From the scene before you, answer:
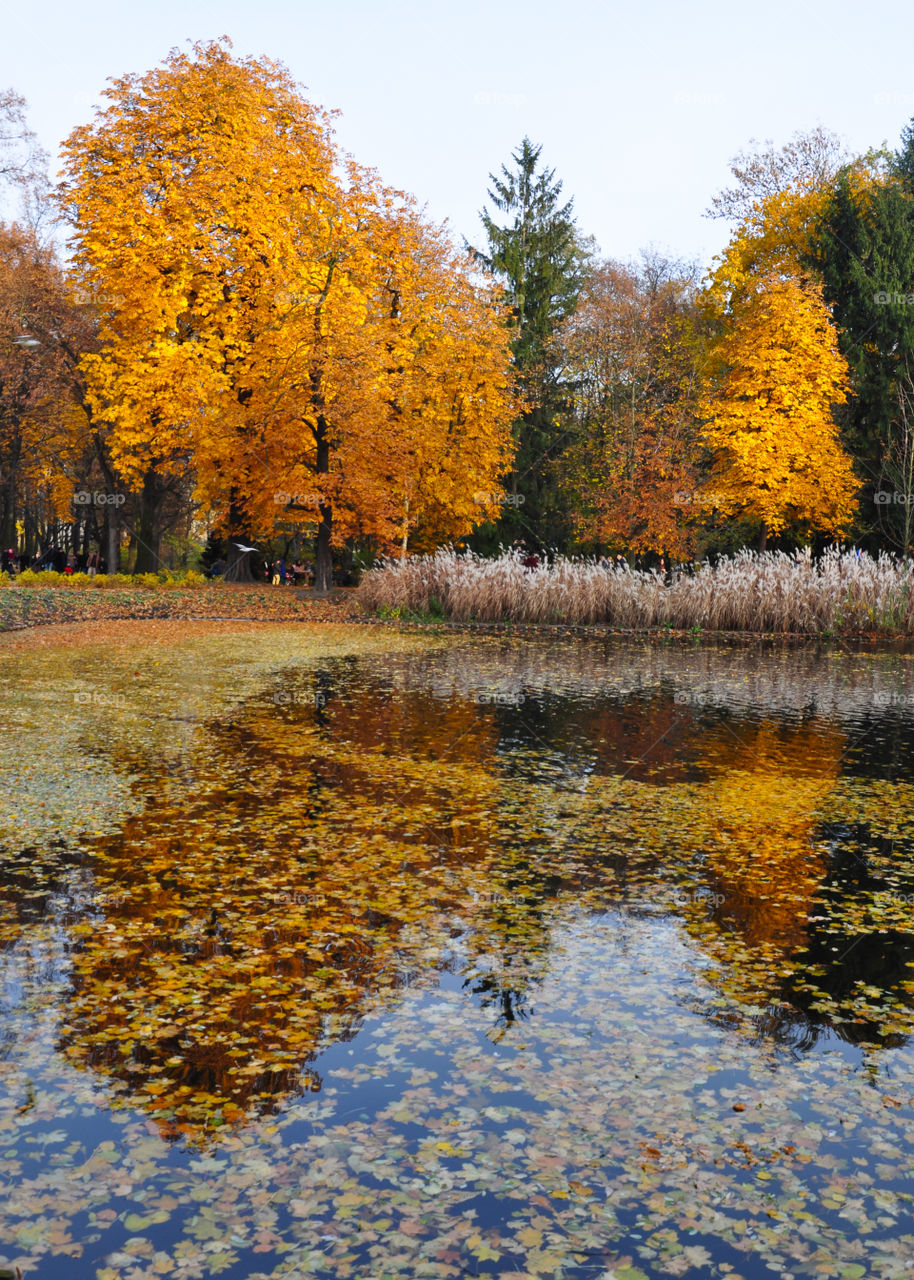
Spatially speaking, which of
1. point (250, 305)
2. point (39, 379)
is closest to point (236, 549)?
point (250, 305)

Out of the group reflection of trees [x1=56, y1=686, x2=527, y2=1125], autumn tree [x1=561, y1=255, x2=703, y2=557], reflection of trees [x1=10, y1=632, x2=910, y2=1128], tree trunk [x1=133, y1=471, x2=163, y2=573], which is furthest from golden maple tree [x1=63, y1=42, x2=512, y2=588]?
reflection of trees [x1=56, y1=686, x2=527, y2=1125]

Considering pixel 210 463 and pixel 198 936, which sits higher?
pixel 210 463

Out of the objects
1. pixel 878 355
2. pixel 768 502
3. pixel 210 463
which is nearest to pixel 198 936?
pixel 210 463

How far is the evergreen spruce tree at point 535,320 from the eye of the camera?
138 feet

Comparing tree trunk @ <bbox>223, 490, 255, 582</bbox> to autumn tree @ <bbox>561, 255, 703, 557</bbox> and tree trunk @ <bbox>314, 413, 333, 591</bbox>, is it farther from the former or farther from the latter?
autumn tree @ <bbox>561, 255, 703, 557</bbox>

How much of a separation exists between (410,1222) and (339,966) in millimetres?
1709

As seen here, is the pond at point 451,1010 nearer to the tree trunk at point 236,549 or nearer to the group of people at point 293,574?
the tree trunk at point 236,549

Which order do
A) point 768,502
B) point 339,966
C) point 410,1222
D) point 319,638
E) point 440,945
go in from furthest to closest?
point 768,502
point 319,638
point 440,945
point 339,966
point 410,1222

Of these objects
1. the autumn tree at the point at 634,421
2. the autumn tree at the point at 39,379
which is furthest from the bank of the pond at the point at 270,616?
the autumn tree at the point at 634,421

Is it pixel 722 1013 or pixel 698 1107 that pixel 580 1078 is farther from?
pixel 722 1013

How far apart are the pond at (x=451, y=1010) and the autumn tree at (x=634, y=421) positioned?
93.7 ft

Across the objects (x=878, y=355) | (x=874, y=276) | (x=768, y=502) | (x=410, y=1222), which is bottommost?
(x=410, y=1222)

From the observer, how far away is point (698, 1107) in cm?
346

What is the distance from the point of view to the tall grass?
21500mm
